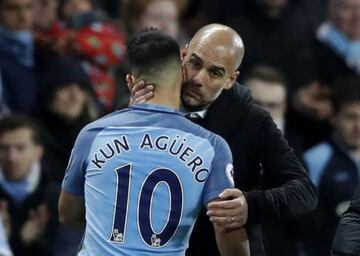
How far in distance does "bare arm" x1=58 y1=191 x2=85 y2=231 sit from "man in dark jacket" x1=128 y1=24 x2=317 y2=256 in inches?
17.5

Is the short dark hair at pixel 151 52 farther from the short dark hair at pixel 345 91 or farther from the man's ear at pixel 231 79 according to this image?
the short dark hair at pixel 345 91

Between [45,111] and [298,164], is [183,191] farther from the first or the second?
[45,111]

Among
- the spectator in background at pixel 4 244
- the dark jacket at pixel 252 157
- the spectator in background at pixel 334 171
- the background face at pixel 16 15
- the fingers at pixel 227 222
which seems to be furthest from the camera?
the background face at pixel 16 15

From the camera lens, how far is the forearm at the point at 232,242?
4.66 metres

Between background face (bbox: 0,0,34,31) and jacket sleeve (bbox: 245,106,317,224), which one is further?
background face (bbox: 0,0,34,31)

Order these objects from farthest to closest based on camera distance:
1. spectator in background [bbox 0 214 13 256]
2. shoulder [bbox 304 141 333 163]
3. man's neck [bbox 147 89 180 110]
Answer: shoulder [bbox 304 141 333 163] < spectator in background [bbox 0 214 13 256] < man's neck [bbox 147 89 180 110]

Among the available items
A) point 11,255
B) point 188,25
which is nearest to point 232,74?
point 11,255

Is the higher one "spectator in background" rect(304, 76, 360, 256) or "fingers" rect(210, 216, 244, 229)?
"fingers" rect(210, 216, 244, 229)

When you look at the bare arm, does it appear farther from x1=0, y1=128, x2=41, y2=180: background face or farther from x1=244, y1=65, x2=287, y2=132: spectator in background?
x1=244, y1=65, x2=287, y2=132: spectator in background

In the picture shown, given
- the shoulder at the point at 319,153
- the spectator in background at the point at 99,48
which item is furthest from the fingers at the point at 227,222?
the spectator in background at the point at 99,48

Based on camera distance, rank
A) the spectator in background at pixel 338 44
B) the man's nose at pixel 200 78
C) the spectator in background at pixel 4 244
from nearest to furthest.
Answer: the man's nose at pixel 200 78
the spectator in background at pixel 4 244
the spectator in background at pixel 338 44

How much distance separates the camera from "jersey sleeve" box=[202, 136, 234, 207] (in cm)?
463

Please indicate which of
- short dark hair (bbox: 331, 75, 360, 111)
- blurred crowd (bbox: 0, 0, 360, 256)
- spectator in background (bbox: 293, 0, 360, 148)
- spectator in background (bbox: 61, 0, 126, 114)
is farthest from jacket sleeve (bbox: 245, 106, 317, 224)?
spectator in background (bbox: 293, 0, 360, 148)

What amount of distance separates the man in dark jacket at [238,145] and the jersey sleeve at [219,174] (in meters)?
0.05
